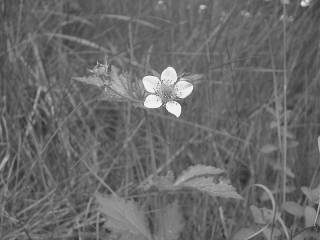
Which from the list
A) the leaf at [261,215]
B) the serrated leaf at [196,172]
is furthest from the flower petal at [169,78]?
the leaf at [261,215]

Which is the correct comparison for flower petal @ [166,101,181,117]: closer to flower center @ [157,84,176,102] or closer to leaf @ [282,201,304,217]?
flower center @ [157,84,176,102]

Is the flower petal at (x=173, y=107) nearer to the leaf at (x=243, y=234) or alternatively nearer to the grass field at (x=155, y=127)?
the grass field at (x=155, y=127)

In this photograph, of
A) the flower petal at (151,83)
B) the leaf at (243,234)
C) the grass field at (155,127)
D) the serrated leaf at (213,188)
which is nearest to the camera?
the serrated leaf at (213,188)

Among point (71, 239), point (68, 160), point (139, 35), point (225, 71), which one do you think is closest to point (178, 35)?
point (139, 35)

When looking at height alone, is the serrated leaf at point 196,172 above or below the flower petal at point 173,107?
below

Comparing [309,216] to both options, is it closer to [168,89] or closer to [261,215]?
[261,215]

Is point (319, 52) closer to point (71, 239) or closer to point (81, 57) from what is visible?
point (81, 57)
